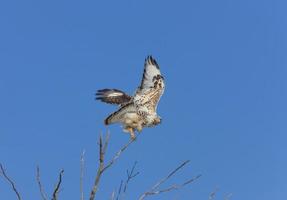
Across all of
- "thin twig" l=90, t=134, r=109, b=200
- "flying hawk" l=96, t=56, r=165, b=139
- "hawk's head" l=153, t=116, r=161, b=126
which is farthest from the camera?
"hawk's head" l=153, t=116, r=161, b=126

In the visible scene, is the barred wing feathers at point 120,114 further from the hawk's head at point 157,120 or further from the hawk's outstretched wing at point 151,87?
the hawk's head at point 157,120

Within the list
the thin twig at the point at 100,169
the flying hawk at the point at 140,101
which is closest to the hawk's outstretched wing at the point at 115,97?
the flying hawk at the point at 140,101

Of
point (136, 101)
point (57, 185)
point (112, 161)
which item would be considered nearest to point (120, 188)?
point (112, 161)

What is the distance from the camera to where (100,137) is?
4.69 meters

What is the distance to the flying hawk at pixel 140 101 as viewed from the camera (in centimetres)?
812

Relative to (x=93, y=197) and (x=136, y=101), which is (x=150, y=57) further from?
(x=93, y=197)

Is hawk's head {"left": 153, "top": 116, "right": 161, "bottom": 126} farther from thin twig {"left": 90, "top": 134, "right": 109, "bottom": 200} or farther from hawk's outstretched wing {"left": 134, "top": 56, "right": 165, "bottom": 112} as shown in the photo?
thin twig {"left": 90, "top": 134, "right": 109, "bottom": 200}

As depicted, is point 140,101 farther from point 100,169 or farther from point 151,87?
point 100,169

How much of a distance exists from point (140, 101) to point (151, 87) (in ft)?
1.78

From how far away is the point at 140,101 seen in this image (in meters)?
8.77

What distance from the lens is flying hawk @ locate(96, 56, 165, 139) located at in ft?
26.7

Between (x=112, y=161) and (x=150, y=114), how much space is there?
4.08 metres

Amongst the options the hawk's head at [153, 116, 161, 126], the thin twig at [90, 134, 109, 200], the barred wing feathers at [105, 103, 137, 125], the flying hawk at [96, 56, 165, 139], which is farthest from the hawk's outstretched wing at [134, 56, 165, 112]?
the thin twig at [90, 134, 109, 200]

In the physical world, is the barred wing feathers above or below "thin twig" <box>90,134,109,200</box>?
above
